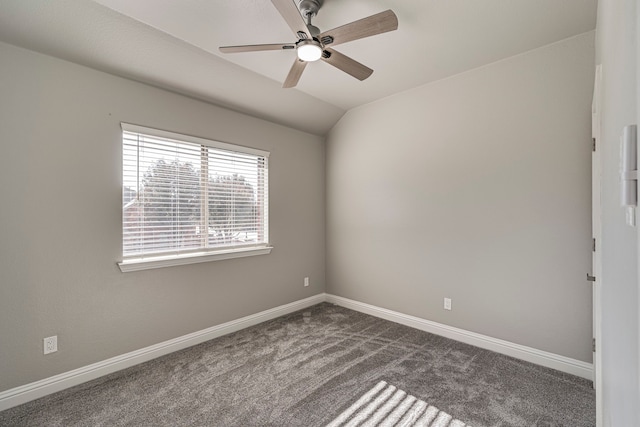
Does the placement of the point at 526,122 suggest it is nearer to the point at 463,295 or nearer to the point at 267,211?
the point at 463,295

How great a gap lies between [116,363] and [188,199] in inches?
61.7

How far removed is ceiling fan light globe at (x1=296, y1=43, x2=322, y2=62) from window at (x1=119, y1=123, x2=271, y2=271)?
157cm

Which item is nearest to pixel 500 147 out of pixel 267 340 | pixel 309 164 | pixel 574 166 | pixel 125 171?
pixel 574 166

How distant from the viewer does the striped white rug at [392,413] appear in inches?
76.8

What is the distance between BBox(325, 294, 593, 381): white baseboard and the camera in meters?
2.46

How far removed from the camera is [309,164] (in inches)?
167

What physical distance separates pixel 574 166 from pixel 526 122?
0.54 m

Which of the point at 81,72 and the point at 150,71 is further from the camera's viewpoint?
the point at 150,71

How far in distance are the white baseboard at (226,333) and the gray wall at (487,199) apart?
80mm

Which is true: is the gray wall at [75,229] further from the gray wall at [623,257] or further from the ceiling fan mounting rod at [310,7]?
the gray wall at [623,257]

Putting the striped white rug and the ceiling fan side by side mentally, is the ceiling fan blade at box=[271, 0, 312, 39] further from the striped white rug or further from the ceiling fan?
the striped white rug

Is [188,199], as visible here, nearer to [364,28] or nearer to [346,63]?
[346,63]

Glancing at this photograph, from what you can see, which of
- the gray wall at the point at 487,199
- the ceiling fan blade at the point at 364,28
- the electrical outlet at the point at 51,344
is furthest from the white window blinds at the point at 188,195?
the ceiling fan blade at the point at 364,28

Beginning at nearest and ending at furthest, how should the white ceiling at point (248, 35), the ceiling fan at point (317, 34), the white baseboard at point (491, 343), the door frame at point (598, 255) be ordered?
1. the door frame at point (598, 255)
2. the ceiling fan at point (317, 34)
3. the white ceiling at point (248, 35)
4. the white baseboard at point (491, 343)
